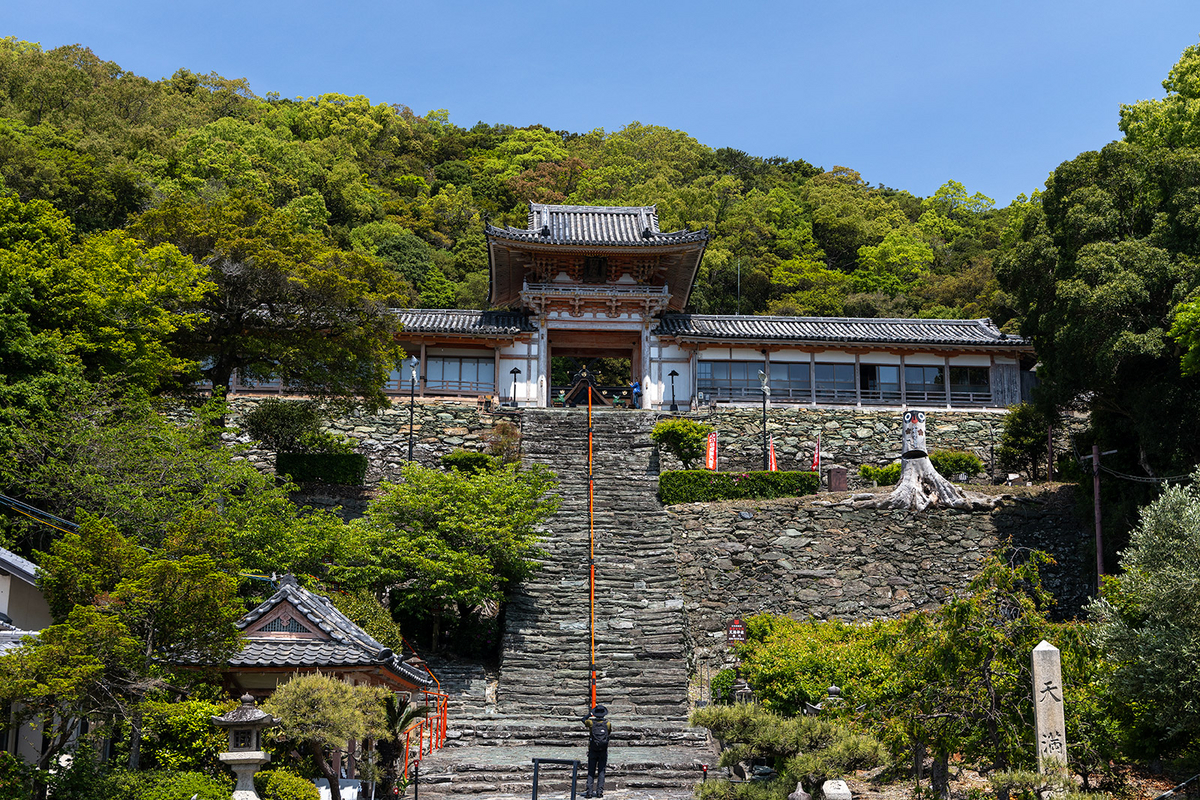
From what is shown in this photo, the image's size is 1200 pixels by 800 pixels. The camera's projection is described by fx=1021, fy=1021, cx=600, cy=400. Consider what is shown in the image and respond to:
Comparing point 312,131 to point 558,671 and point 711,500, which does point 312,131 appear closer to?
point 711,500

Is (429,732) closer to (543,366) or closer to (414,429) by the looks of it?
(414,429)

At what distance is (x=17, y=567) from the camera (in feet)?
40.0

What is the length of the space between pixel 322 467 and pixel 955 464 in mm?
15589

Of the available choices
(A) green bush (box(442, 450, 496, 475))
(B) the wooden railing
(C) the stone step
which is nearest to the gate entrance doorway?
(A) green bush (box(442, 450, 496, 475))

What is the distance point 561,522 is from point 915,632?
1188 cm

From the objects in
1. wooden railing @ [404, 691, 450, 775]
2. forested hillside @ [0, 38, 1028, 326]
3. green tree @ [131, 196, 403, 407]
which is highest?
forested hillside @ [0, 38, 1028, 326]

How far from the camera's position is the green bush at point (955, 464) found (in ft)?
84.5

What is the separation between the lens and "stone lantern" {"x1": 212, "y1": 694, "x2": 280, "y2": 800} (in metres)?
10.4

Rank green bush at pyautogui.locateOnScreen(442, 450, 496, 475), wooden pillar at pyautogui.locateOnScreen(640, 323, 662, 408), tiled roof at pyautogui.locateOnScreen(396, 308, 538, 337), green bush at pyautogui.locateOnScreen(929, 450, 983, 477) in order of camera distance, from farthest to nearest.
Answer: wooden pillar at pyautogui.locateOnScreen(640, 323, 662, 408) → tiled roof at pyautogui.locateOnScreen(396, 308, 538, 337) → green bush at pyautogui.locateOnScreen(929, 450, 983, 477) → green bush at pyautogui.locateOnScreen(442, 450, 496, 475)

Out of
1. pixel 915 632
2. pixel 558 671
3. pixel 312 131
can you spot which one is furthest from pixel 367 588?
pixel 312 131

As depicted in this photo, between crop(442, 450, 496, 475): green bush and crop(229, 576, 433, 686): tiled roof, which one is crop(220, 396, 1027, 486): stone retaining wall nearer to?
crop(442, 450, 496, 475): green bush

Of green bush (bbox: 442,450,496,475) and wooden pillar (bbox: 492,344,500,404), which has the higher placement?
wooden pillar (bbox: 492,344,500,404)

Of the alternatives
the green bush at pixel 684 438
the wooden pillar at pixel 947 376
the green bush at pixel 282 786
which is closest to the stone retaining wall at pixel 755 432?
the green bush at pixel 684 438

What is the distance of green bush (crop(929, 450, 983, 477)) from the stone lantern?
63.4 ft
